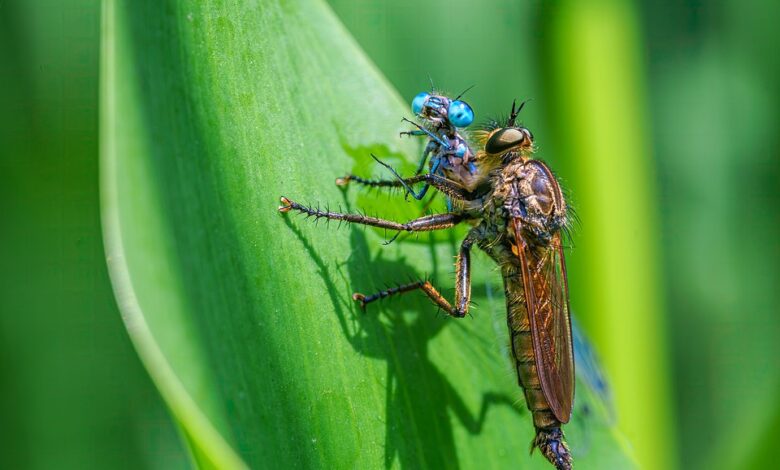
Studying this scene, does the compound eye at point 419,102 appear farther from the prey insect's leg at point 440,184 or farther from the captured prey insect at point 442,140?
the prey insect's leg at point 440,184

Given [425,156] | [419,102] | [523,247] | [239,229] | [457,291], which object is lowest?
[239,229]

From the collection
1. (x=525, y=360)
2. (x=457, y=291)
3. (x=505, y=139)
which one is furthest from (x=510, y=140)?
(x=525, y=360)

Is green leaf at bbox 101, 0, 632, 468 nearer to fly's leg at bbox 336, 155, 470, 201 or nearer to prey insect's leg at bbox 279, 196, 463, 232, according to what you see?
prey insect's leg at bbox 279, 196, 463, 232

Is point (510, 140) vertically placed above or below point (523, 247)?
above

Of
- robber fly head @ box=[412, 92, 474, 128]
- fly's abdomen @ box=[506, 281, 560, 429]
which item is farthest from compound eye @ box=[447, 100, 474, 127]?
fly's abdomen @ box=[506, 281, 560, 429]

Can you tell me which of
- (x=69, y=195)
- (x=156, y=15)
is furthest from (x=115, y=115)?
(x=69, y=195)

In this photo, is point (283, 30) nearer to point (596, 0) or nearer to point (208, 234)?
point (208, 234)

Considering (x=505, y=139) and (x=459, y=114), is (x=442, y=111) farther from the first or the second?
(x=505, y=139)
